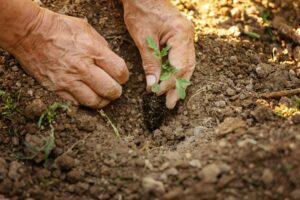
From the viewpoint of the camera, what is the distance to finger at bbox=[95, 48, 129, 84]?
218 centimetres

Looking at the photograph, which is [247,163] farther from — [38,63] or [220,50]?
[38,63]

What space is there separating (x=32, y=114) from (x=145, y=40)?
67 cm

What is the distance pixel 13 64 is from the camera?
2.22 meters

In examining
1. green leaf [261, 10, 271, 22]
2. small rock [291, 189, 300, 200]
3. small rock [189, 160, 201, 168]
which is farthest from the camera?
green leaf [261, 10, 271, 22]

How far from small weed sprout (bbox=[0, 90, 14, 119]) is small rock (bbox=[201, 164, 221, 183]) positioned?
36.9 inches

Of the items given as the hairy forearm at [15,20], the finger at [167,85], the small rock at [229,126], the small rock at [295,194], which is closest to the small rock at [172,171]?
the small rock at [229,126]

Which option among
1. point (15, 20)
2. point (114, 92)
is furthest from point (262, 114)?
point (15, 20)

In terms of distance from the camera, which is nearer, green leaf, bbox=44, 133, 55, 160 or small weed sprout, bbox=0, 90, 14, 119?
green leaf, bbox=44, 133, 55, 160

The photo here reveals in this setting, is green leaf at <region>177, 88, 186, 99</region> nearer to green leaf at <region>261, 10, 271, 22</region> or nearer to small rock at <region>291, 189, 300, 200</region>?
small rock at <region>291, 189, 300, 200</region>

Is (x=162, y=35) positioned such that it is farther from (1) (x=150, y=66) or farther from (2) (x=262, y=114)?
(2) (x=262, y=114)

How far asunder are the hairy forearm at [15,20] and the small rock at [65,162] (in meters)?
0.63

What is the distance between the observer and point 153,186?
167 cm

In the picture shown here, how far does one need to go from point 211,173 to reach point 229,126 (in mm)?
338

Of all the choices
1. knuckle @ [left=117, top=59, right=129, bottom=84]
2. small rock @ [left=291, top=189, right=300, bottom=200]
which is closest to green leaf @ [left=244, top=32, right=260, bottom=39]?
knuckle @ [left=117, top=59, right=129, bottom=84]
